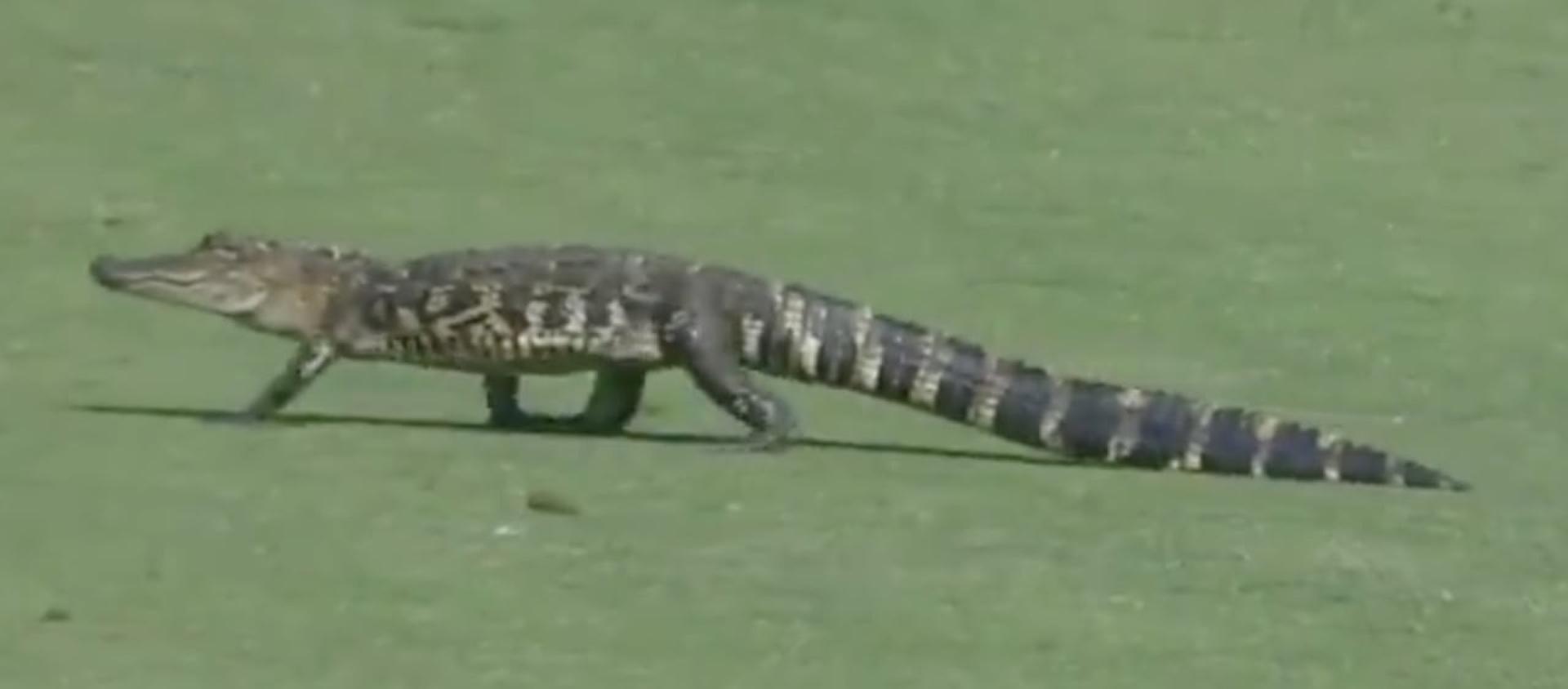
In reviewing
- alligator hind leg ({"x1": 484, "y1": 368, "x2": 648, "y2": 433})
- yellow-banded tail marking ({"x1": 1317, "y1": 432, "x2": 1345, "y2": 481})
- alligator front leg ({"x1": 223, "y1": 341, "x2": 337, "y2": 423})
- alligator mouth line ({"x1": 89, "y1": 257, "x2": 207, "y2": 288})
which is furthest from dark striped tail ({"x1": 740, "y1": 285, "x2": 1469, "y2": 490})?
alligator mouth line ({"x1": 89, "y1": 257, "x2": 207, "y2": 288})

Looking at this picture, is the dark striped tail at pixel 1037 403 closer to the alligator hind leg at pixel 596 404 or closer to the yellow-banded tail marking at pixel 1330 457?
the yellow-banded tail marking at pixel 1330 457

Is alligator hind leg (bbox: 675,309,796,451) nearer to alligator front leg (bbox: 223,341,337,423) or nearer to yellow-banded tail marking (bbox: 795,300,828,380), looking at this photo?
yellow-banded tail marking (bbox: 795,300,828,380)

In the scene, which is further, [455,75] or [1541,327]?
[455,75]

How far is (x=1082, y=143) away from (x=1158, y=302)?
5.31 feet

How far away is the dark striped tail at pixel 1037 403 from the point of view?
8.50 metres

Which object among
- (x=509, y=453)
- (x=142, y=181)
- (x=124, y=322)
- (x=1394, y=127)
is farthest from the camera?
(x=1394, y=127)

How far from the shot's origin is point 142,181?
1139cm

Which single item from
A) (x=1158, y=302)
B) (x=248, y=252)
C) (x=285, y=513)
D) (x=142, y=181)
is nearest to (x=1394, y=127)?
(x=1158, y=302)

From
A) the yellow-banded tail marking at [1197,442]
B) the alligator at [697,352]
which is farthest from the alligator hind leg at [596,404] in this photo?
the yellow-banded tail marking at [1197,442]

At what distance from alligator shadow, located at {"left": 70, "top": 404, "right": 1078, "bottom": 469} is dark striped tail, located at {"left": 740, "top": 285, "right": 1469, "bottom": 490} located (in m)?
0.06

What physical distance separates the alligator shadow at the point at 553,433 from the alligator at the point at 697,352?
38mm

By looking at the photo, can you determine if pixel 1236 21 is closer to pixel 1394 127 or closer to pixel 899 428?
pixel 1394 127

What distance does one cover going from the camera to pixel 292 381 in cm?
900

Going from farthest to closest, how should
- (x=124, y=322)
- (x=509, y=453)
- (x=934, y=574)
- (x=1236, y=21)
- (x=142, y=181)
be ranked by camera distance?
(x=1236, y=21) < (x=142, y=181) < (x=124, y=322) < (x=509, y=453) < (x=934, y=574)
